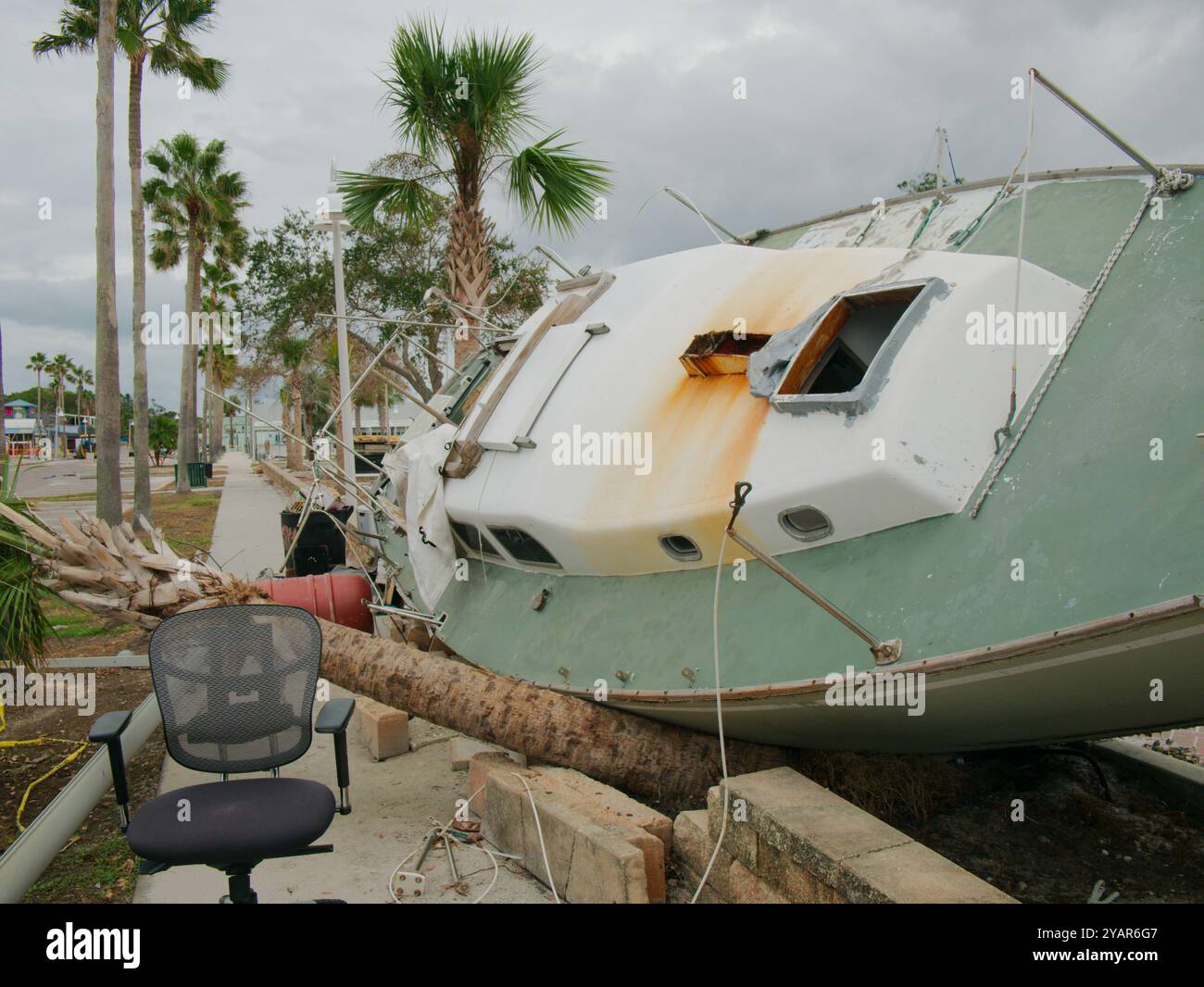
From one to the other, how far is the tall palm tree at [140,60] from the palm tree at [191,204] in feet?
30.3

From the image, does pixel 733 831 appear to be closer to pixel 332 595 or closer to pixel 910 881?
pixel 910 881

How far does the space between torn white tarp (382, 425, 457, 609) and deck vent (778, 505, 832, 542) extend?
2.78 m

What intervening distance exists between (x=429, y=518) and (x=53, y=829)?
2.72m

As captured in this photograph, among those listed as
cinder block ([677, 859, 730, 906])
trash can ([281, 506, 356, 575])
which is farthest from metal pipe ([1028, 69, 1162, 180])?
trash can ([281, 506, 356, 575])

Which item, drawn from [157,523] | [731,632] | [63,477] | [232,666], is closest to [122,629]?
[232,666]

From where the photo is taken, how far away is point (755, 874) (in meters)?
4.01

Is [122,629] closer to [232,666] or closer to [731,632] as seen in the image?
[232,666]

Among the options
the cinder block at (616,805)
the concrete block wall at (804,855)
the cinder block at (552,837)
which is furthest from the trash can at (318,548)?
the concrete block wall at (804,855)

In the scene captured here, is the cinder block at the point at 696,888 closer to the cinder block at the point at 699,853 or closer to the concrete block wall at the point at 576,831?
the cinder block at the point at 699,853

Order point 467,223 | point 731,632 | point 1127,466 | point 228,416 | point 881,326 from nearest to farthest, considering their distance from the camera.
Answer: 1. point 1127,466
2. point 731,632
3. point 881,326
4. point 467,223
5. point 228,416

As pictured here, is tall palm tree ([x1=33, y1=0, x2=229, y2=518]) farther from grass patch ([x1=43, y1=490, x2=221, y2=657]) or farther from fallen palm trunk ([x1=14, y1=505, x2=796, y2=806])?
fallen palm trunk ([x1=14, y1=505, x2=796, y2=806])

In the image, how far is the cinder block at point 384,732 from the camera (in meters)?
6.46

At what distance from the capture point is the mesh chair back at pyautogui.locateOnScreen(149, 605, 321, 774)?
4.11 meters

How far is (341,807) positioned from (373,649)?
5.77 ft
